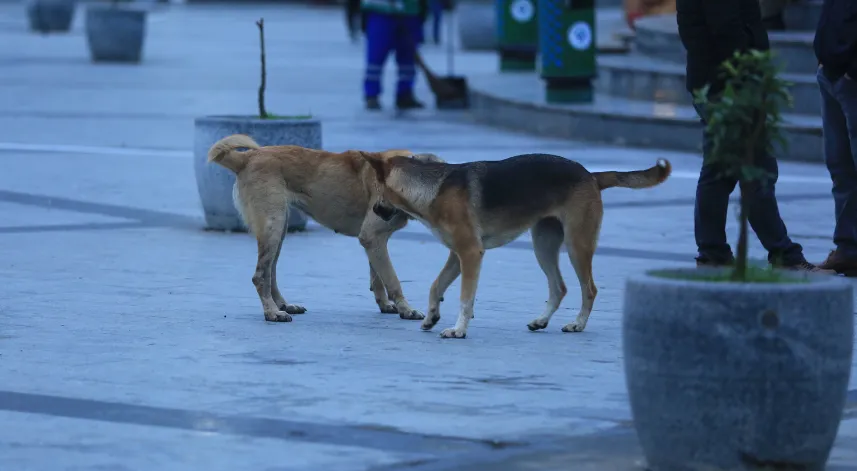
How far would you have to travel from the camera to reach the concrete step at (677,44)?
17.4 m

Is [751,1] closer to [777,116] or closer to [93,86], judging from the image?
[777,116]

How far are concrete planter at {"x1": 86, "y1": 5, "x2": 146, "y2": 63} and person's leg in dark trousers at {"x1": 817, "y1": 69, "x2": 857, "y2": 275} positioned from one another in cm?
2132

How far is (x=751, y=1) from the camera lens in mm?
8719

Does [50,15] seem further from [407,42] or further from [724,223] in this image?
[724,223]

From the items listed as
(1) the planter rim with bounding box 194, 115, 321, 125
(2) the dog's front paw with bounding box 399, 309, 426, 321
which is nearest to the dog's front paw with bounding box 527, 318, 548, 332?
(2) the dog's front paw with bounding box 399, 309, 426, 321

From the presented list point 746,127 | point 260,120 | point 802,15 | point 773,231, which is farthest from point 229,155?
point 802,15

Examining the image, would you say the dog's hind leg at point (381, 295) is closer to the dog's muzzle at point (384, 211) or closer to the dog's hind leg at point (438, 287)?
the dog's hind leg at point (438, 287)

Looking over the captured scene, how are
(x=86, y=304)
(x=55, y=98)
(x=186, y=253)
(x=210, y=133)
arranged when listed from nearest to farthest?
(x=86, y=304) < (x=186, y=253) < (x=210, y=133) < (x=55, y=98)

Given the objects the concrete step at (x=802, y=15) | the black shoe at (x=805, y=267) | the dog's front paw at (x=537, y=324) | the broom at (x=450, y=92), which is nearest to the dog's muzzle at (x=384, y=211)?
the dog's front paw at (x=537, y=324)

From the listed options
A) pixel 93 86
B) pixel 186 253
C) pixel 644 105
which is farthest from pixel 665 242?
pixel 93 86

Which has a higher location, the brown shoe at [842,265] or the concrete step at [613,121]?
the brown shoe at [842,265]

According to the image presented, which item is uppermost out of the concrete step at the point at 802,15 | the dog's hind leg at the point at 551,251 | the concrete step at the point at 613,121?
the dog's hind leg at the point at 551,251

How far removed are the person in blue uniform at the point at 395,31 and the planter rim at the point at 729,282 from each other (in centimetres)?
1492

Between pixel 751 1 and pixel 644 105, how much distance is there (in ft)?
31.8
